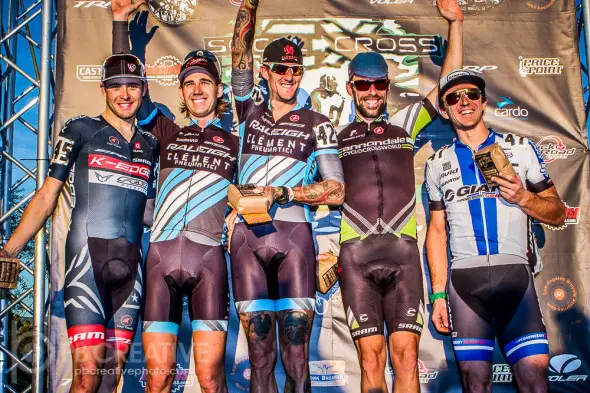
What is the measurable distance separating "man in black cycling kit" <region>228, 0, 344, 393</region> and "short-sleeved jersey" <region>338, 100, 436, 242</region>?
257 millimetres

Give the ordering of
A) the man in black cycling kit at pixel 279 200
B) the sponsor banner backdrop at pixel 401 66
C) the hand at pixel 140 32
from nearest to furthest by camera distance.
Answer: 1. the man in black cycling kit at pixel 279 200
2. the sponsor banner backdrop at pixel 401 66
3. the hand at pixel 140 32

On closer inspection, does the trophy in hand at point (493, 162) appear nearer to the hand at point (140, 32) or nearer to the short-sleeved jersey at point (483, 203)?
the short-sleeved jersey at point (483, 203)

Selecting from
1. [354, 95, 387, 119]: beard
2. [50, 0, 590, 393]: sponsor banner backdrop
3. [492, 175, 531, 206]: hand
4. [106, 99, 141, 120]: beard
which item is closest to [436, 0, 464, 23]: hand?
[50, 0, 590, 393]: sponsor banner backdrop

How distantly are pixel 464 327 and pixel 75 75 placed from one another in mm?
4137

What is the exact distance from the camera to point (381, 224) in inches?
186

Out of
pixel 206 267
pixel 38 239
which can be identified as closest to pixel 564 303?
pixel 206 267

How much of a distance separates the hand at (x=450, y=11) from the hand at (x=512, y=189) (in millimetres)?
1798

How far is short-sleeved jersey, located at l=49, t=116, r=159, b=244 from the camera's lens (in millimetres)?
4680

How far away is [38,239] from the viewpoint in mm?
5152

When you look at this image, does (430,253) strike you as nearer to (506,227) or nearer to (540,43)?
(506,227)

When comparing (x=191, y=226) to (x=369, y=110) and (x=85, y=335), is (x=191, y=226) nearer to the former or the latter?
(x=85, y=335)

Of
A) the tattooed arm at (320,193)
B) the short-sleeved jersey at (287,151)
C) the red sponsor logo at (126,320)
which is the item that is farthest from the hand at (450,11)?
the red sponsor logo at (126,320)

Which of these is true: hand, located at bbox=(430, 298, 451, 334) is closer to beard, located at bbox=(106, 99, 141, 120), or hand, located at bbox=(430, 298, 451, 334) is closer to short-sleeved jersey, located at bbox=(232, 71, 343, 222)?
short-sleeved jersey, located at bbox=(232, 71, 343, 222)

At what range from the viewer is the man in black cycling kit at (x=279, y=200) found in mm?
4266
